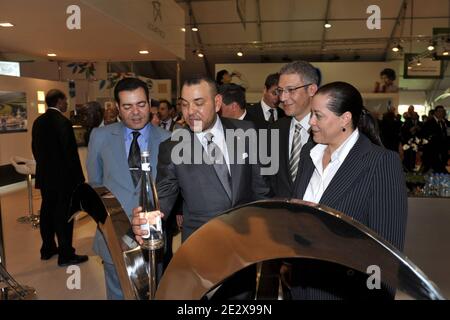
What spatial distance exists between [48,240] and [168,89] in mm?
9512

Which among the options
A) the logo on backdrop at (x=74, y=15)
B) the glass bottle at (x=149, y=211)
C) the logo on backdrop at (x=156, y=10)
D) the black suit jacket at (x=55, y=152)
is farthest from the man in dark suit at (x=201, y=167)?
the logo on backdrop at (x=156, y=10)

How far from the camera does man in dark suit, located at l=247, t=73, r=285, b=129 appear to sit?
12.9ft

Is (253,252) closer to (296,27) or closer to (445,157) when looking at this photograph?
(445,157)

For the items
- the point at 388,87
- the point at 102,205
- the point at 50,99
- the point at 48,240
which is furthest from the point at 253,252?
the point at 388,87

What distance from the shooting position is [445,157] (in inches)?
402

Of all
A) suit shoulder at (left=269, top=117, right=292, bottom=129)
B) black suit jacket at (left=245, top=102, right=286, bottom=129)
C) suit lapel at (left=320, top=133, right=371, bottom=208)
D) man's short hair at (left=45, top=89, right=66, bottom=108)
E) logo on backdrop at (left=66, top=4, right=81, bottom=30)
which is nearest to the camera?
suit lapel at (left=320, top=133, right=371, bottom=208)

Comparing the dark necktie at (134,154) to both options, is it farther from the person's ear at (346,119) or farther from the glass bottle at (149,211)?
the glass bottle at (149,211)

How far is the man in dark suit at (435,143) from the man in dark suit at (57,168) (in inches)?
332

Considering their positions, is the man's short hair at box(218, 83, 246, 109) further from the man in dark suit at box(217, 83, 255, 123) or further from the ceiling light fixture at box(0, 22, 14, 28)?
the ceiling light fixture at box(0, 22, 14, 28)

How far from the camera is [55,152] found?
4.27m

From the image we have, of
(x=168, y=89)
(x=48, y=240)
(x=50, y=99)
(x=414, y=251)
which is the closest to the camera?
(x=414, y=251)

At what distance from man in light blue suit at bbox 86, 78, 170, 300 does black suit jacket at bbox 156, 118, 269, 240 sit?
354 millimetres

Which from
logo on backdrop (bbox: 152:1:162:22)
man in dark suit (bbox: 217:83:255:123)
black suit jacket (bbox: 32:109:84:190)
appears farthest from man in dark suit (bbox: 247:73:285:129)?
logo on backdrop (bbox: 152:1:162:22)

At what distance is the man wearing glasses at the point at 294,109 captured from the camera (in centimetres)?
230
